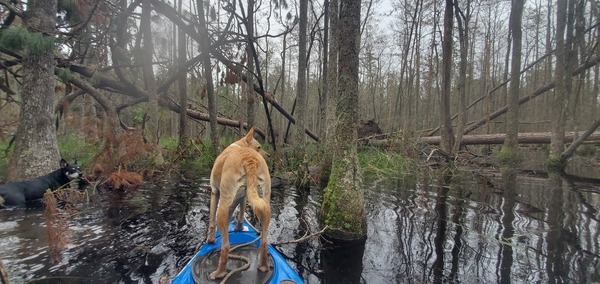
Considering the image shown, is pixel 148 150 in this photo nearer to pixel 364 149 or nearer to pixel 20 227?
pixel 20 227

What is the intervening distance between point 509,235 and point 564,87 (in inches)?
430

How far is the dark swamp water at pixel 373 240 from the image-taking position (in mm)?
3957

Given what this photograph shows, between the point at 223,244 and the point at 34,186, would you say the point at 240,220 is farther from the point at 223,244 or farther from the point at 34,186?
the point at 34,186

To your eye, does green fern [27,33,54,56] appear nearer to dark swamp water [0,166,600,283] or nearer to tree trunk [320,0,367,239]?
dark swamp water [0,166,600,283]

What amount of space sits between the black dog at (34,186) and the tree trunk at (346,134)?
21.0ft

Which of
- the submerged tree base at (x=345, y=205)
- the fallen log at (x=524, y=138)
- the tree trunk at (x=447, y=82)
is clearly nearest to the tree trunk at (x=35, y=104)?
the submerged tree base at (x=345, y=205)

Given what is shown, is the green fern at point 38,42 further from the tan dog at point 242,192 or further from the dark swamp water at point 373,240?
the tan dog at point 242,192

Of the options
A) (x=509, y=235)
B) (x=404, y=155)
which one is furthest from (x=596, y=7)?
(x=509, y=235)

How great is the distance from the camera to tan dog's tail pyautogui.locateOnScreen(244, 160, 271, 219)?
9.73 ft

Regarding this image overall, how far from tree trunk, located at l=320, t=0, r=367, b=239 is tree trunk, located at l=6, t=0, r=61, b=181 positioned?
6.76 m

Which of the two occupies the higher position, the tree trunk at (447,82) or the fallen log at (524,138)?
the tree trunk at (447,82)

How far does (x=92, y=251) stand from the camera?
14.6ft

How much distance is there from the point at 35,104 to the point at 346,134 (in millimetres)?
7329

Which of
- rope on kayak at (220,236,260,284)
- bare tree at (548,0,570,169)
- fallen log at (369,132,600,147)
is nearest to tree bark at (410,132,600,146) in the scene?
fallen log at (369,132,600,147)
